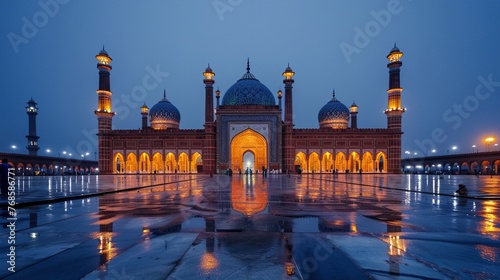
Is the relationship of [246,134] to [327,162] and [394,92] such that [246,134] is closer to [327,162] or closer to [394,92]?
[327,162]

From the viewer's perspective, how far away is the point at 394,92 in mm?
38406

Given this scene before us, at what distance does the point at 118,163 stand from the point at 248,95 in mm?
19697

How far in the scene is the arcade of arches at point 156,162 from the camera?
39.3m

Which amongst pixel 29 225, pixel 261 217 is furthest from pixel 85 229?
pixel 261 217

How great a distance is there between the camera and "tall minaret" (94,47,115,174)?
3820 cm

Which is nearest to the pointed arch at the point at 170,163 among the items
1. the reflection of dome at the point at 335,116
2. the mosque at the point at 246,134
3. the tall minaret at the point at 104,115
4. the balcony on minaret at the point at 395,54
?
the mosque at the point at 246,134

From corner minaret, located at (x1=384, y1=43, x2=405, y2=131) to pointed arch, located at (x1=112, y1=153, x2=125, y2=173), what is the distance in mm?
35185

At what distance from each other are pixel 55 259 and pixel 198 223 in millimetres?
1972

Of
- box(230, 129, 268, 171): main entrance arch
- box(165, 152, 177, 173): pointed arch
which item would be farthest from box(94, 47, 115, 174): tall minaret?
box(230, 129, 268, 171): main entrance arch

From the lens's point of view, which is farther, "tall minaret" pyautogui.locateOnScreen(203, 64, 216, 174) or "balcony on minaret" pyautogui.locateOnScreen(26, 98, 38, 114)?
"balcony on minaret" pyautogui.locateOnScreen(26, 98, 38, 114)

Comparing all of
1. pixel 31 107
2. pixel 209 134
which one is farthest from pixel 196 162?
pixel 31 107

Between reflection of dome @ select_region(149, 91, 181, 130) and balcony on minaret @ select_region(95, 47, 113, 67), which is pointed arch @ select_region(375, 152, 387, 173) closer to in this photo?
reflection of dome @ select_region(149, 91, 181, 130)

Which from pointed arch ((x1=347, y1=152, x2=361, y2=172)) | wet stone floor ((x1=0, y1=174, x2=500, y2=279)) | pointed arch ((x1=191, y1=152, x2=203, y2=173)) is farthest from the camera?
pointed arch ((x1=347, y1=152, x2=361, y2=172))

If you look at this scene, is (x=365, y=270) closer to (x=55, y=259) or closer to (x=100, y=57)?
(x=55, y=259)
